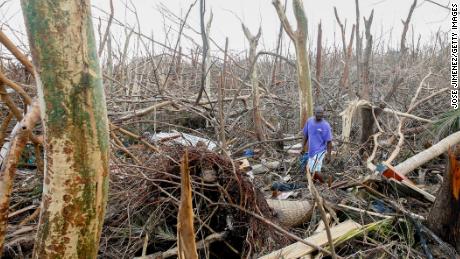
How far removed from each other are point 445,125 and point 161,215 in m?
4.23

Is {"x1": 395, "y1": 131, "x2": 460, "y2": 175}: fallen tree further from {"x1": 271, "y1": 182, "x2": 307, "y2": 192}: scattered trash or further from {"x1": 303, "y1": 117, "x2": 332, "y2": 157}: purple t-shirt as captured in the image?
{"x1": 303, "y1": 117, "x2": 332, "y2": 157}: purple t-shirt

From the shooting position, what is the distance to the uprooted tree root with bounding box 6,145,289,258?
2852mm

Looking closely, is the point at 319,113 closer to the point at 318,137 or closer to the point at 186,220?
the point at 318,137

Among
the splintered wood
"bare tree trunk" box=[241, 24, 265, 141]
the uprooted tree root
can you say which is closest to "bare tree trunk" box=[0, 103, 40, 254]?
the splintered wood

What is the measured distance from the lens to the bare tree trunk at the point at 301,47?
230 inches

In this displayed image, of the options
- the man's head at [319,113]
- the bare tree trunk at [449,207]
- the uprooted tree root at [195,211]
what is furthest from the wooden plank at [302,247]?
the man's head at [319,113]

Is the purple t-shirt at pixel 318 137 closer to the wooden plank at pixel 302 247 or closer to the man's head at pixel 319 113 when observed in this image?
the man's head at pixel 319 113

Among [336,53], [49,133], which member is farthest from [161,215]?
[336,53]

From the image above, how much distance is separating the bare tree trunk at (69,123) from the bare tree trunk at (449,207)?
8.04 feet

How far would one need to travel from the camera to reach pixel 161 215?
295 cm

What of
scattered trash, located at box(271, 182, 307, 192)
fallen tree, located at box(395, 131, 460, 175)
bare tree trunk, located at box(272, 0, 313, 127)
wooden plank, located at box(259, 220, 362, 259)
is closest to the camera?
wooden plank, located at box(259, 220, 362, 259)

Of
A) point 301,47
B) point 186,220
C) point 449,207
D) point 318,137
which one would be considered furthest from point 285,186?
point 186,220

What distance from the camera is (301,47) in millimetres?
5879

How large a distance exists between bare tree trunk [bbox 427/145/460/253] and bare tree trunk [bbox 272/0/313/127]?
3.19 metres
